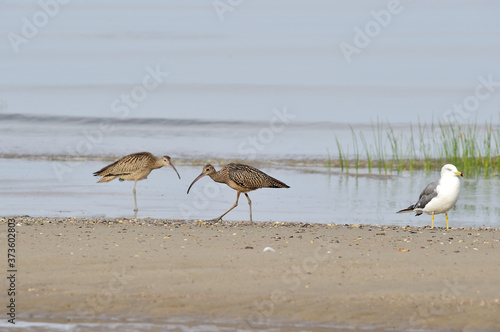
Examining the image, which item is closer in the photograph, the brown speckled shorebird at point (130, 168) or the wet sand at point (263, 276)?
the wet sand at point (263, 276)

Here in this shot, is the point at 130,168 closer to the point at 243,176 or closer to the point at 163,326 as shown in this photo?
the point at 243,176

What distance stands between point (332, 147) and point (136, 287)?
70.6 ft

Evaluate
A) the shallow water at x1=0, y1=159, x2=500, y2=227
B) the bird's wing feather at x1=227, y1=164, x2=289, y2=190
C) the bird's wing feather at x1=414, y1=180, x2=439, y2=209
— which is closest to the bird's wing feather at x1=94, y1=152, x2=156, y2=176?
the shallow water at x1=0, y1=159, x2=500, y2=227

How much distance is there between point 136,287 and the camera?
7.36m

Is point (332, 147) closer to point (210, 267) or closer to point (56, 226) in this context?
point (56, 226)

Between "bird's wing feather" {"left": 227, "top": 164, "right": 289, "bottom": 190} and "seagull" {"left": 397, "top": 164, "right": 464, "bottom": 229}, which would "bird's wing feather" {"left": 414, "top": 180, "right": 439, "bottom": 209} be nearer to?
"seagull" {"left": 397, "top": 164, "right": 464, "bottom": 229}

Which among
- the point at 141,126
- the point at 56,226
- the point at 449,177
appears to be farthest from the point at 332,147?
the point at 56,226
